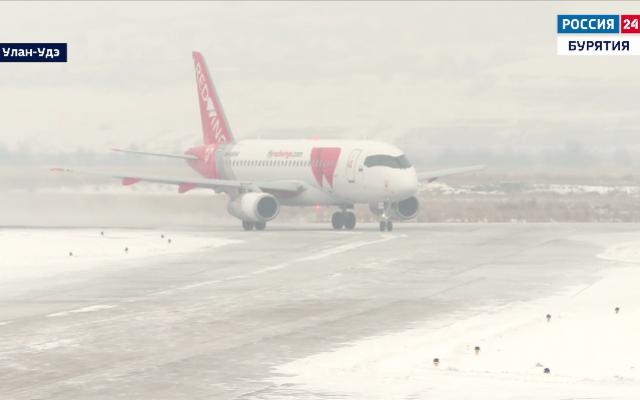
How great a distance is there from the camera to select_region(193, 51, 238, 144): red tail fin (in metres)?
68.6

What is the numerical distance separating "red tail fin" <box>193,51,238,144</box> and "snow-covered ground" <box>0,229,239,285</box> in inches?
501

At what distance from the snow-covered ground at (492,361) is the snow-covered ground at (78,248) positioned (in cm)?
1464

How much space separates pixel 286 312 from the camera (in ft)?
89.8

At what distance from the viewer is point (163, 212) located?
7619cm

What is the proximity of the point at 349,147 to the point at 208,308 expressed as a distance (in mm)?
32235

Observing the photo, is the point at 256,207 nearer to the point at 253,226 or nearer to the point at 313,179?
the point at 253,226

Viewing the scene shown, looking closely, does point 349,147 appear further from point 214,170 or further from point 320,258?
point 320,258

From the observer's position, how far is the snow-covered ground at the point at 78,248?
38938 millimetres

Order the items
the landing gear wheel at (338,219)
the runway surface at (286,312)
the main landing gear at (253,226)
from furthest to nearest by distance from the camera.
Answer: the landing gear wheel at (338,219) < the main landing gear at (253,226) < the runway surface at (286,312)

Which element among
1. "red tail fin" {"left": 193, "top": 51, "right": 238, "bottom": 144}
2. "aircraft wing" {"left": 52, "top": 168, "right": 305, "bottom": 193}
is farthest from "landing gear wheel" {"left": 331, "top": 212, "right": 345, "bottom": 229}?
"red tail fin" {"left": 193, "top": 51, "right": 238, "bottom": 144}

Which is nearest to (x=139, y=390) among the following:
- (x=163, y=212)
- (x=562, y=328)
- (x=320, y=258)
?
(x=562, y=328)

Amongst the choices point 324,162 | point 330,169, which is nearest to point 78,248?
point 330,169

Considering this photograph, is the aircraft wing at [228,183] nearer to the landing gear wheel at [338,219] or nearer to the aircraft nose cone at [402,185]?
the landing gear wheel at [338,219]

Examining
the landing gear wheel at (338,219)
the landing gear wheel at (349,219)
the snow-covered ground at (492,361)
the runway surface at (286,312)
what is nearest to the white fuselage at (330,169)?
the landing gear wheel at (338,219)
